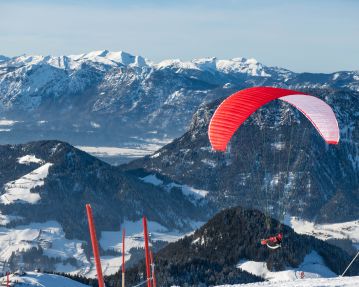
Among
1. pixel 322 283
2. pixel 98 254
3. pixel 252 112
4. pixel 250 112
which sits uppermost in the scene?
pixel 250 112

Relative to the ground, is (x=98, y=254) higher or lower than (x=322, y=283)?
higher

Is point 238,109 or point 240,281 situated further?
point 240,281

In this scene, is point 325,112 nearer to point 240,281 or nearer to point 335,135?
point 335,135

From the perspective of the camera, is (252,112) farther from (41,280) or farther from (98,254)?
(41,280)

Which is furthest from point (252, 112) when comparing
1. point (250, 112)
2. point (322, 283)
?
point (322, 283)

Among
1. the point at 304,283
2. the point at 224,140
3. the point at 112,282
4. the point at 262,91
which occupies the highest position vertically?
the point at 262,91

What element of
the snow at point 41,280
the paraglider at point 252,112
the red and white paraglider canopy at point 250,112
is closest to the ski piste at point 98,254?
the paraglider at point 252,112

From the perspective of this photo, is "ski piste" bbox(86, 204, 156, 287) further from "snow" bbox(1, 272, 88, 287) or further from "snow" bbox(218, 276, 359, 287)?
"snow" bbox(1, 272, 88, 287)

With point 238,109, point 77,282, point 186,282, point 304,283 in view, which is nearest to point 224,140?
point 238,109

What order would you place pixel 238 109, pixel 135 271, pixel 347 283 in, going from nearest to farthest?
1. pixel 347 283
2. pixel 238 109
3. pixel 135 271
